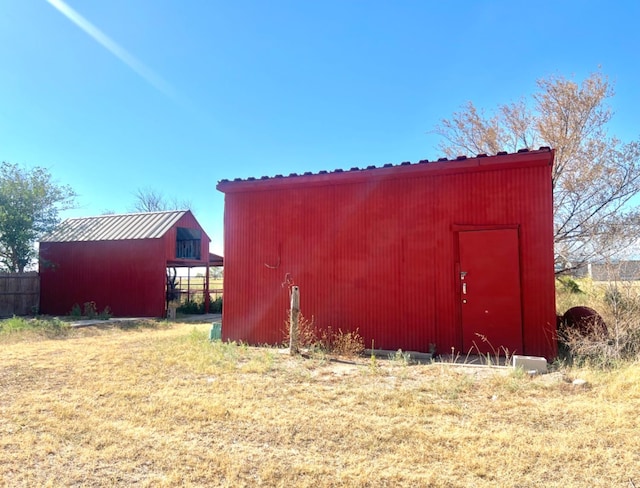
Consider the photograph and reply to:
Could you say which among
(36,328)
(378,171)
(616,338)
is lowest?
(36,328)

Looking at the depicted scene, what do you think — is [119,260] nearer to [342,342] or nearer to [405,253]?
[342,342]

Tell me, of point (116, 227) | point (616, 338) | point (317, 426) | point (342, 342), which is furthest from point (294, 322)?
point (116, 227)

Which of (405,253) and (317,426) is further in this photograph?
(405,253)

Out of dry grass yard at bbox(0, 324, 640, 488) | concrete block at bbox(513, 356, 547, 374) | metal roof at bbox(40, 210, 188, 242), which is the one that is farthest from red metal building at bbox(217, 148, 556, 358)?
metal roof at bbox(40, 210, 188, 242)

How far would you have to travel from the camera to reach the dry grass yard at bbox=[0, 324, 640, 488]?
8.74ft

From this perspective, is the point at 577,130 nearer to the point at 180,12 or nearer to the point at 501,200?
the point at 501,200

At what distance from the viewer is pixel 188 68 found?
984cm

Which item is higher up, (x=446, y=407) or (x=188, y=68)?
(x=188, y=68)

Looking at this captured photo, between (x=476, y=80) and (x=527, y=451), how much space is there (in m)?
9.98

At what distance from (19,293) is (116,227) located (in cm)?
436

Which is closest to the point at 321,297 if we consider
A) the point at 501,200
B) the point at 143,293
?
the point at 501,200

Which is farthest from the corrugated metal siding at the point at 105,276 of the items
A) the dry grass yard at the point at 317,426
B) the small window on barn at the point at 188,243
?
the dry grass yard at the point at 317,426

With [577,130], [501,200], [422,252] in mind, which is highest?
[577,130]

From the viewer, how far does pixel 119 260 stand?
15.9 meters
